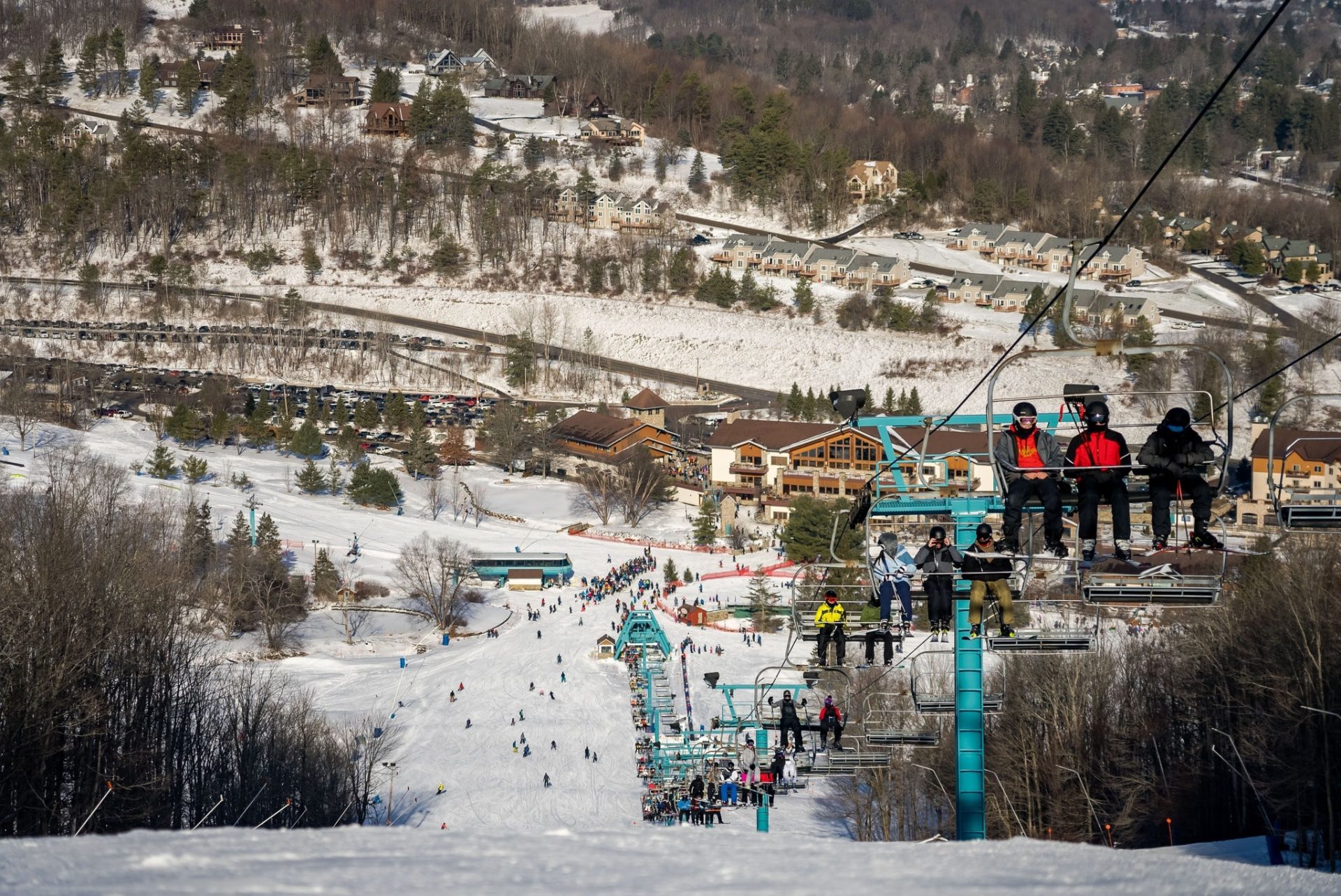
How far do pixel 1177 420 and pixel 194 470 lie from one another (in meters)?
39.8

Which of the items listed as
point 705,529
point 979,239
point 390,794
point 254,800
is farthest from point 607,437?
point 979,239

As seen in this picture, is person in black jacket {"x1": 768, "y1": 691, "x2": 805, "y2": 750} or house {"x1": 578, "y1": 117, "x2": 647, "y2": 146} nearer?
person in black jacket {"x1": 768, "y1": 691, "x2": 805, "y2": 750}

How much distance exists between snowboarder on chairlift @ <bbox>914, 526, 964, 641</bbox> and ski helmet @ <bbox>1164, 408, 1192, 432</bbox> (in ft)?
4.88

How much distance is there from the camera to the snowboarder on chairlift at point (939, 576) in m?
9.95

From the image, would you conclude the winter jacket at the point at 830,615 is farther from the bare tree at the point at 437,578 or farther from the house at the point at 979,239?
the house at the point at 979,239

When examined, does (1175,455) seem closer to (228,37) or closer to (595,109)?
(595,109)

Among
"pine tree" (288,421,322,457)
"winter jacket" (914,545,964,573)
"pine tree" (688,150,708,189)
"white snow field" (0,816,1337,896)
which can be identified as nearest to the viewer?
"white snow field" (0,816,1337,896)

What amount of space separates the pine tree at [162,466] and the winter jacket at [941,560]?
124ft

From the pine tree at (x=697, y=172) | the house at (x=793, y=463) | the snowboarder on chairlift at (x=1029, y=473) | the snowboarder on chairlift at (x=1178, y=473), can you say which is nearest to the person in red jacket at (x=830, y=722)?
the snowboarder on chairlift at (x=1029, y=473)

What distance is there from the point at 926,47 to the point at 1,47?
108216 millimetres

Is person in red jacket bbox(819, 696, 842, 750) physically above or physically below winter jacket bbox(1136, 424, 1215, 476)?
below

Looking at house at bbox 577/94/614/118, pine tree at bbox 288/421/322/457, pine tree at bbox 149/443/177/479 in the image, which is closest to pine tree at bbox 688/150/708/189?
house at bbox 577/94/614/118

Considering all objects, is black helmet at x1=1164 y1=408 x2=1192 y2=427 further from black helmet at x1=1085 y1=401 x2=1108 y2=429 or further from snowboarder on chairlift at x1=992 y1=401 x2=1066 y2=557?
snowboarder on chairlift at x1=992 y1=401 x2=1066 y2=557

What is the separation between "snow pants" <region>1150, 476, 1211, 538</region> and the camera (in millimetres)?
8930
